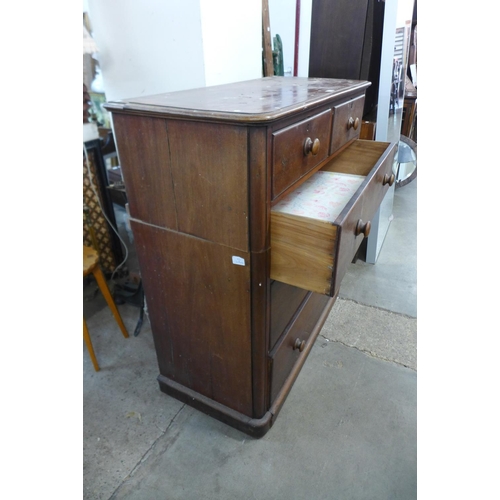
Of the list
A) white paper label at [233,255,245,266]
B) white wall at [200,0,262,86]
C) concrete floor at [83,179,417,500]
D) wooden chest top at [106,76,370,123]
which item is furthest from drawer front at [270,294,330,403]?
white wall at [200,0,262,86]

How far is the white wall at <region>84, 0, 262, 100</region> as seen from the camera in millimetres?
1330

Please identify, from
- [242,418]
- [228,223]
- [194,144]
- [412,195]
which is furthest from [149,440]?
[412,195]

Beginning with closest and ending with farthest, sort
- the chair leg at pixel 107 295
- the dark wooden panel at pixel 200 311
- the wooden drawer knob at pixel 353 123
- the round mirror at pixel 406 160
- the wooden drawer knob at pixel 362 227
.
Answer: the wooden drawer knob at pixel 362 227, the dark wooden panel at pixel 200 311, the wooden drawer knob at pixel 353 123, the chair leg at pixel 107 295, the round mirror at pixel 406 160

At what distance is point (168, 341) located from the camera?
1338 mm

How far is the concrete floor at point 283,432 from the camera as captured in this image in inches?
46.0

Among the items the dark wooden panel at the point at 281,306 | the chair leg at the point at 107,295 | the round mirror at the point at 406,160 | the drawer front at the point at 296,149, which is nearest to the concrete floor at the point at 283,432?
the chair leg at the point at 107,295

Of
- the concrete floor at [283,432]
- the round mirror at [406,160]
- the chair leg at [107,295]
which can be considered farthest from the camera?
the round mirror at [406,160]

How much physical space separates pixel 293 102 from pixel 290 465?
112 centimetres

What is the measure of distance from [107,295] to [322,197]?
43.9 inches

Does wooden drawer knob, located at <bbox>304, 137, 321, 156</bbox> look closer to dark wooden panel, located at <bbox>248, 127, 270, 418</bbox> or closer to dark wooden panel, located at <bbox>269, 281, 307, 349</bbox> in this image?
dark wooden panel, located at <bbox>248, 127, 270, 418</bbox>

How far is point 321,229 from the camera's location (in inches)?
32.6

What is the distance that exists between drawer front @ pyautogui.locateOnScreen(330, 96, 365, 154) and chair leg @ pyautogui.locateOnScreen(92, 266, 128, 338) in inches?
43.8

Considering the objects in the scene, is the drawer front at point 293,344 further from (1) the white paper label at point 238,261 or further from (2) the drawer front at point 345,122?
(2) the drawer front at point 345,122
